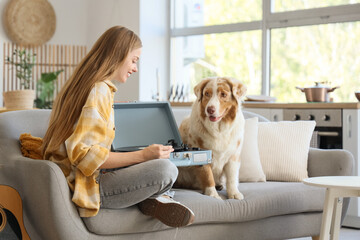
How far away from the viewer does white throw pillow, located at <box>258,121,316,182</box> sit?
3.05 m

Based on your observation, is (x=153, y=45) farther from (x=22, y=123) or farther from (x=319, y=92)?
(x=22, y=123)

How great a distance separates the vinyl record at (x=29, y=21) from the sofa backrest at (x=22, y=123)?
14.0ft

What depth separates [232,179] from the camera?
8.61 ft

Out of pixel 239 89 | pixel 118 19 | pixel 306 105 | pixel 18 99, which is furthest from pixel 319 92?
pixel 118 19

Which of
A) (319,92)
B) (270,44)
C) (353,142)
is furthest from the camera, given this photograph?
(270,44)

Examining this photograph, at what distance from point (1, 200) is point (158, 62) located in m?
4.35

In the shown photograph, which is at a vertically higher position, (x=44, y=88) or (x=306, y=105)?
(x=44, y=88)

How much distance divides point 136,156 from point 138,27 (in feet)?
13.8

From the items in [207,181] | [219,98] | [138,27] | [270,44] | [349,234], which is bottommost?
[349,234]

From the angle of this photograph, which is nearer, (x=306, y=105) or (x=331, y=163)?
(x=331, y=163)

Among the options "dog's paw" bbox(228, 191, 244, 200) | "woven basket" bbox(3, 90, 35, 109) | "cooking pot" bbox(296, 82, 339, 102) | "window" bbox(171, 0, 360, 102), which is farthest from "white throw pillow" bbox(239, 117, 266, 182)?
"window" bbox(171, 0, 360, 102)

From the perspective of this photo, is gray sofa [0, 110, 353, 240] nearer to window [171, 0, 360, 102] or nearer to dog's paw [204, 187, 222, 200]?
dog's paw [204, 187, 222, 200]

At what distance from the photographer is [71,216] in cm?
210

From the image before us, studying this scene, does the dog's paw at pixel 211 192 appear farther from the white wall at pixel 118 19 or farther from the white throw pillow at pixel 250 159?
the white wall at pixel 118 19
